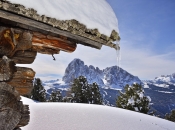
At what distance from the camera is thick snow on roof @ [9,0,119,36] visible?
6.50 ft

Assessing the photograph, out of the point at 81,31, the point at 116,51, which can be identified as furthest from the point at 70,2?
the point at 116,51

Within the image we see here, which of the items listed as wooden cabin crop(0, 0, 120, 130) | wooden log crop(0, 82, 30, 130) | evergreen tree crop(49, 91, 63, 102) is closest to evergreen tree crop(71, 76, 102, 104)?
evergreen tree crop(49, 91, 63, 102)

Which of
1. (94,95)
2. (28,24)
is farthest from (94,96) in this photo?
(28,24)

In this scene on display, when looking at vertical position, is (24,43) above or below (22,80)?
above

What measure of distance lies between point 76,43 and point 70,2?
2.22 feet

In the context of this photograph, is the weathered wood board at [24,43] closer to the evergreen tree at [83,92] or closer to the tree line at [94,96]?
the tree line at [94,96]

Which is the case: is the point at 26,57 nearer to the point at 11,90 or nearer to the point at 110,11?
the point at 11,90

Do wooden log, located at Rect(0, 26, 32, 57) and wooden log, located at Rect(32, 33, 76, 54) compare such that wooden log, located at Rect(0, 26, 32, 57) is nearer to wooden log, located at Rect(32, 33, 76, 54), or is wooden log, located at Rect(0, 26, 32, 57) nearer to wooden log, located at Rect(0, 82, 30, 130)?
wooden log, located at Rect(32, 33, 76, 54)

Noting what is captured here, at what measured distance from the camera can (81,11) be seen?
2.45m

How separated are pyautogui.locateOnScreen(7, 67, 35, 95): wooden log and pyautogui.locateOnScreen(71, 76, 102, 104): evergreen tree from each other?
3040 centimetres

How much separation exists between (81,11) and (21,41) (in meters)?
0.84

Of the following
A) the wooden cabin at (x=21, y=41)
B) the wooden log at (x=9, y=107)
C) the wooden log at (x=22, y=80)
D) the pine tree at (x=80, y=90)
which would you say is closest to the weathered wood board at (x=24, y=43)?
the wooden cabin at (x=21, y=41)

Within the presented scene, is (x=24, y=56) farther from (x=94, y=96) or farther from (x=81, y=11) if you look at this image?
(x=94, y=96)

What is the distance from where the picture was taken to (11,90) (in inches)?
87.7
